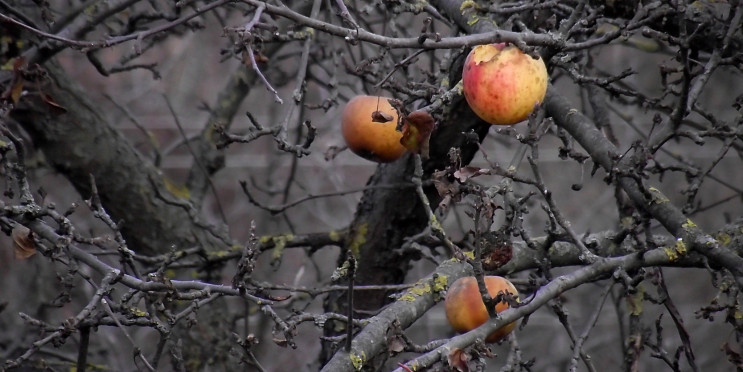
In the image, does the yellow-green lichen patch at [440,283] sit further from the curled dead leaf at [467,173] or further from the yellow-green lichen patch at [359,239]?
Answer: the yellow-green lichen patch at [359,239]

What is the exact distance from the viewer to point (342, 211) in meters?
7.21

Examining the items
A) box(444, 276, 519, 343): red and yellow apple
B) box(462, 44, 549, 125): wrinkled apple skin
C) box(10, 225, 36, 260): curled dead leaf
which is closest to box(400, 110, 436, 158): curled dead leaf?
box(462, 44, 549, 125): wrinkled apple skin

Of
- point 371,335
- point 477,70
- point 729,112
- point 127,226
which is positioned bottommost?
point 371,335

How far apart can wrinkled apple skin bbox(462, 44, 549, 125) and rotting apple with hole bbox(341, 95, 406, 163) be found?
71 cm

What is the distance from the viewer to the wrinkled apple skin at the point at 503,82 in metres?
1.79

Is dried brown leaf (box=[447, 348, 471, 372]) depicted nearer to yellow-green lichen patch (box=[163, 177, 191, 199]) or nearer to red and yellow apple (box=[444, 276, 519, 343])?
red and yellow apple (box=[444, 276, 519, 343])

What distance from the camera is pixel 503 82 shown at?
1789 mm

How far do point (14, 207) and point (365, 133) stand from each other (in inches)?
43.6

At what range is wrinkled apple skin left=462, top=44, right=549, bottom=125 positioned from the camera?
1.79 meters

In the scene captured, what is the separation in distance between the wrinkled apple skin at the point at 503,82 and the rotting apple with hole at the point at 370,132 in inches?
27.8

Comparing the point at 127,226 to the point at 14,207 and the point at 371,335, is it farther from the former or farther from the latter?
the point at 371,335

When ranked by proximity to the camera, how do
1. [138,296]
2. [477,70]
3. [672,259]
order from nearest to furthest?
[477,70], [672,259], [138,296]

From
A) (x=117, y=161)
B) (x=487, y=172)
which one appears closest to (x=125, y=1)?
(x=117, y=161)

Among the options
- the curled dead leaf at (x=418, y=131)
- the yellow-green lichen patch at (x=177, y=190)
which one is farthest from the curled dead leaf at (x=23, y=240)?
the yellow-green lichen patch at (x=177, y=190)
